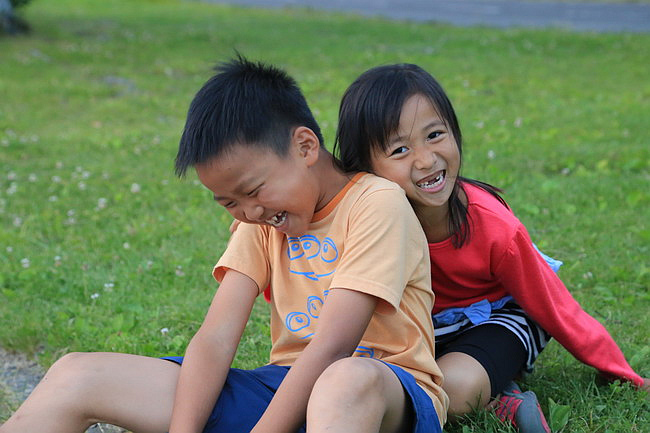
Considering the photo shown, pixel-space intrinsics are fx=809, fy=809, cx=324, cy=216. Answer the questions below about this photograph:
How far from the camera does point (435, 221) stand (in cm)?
256

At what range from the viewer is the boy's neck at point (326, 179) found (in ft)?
7.18

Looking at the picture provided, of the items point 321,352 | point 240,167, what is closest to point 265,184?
point 240,167

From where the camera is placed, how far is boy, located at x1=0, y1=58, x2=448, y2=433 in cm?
201

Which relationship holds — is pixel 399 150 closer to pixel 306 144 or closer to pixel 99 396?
pixel 306 144

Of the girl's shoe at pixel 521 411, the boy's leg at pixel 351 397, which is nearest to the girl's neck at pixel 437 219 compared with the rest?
the girl's shoe at pixel 521 411

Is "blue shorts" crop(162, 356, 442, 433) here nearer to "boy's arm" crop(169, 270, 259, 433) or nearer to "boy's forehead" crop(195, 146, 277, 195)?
"boy's arm" crop(169, 270, 259, 433)

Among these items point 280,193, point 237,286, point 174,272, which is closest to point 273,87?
point 280,193

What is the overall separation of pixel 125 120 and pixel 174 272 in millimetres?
4226

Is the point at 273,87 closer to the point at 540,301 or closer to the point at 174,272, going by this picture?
the point at 540,301

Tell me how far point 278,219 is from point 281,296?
0.24 meters

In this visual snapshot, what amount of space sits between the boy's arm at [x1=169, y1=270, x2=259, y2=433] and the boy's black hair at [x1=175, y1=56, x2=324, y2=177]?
387 mm

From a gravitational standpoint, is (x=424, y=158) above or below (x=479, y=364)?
above

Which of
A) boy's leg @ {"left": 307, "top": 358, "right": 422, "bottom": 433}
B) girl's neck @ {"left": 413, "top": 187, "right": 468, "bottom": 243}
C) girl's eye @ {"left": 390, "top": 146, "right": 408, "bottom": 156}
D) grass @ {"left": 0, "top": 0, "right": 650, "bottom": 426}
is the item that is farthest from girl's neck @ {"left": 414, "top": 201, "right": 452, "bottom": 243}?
boy's leg @ {"left": 307, "top": 358, "right": 422, "bottom": 433}

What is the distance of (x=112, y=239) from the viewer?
4.52m
